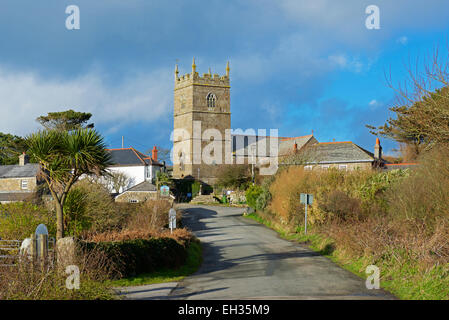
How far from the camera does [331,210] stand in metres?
27.0

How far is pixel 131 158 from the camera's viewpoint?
62.2m

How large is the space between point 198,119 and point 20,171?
110ft

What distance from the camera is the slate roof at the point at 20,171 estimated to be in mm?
50366

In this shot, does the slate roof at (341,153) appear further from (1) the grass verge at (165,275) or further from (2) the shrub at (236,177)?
(1) the grass verge at (165,275)

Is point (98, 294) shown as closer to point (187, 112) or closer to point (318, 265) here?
point (318, 265)

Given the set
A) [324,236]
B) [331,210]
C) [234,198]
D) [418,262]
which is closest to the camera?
[418,262]

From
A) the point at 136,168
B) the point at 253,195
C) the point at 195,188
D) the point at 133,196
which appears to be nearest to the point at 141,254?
the point at 253,195

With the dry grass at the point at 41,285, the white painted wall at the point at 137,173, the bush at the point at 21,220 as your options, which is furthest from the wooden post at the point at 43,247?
the white painted wall at the point at 137,173

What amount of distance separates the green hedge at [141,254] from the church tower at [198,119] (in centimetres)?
5662

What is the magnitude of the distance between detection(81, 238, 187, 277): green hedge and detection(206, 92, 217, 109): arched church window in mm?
61320

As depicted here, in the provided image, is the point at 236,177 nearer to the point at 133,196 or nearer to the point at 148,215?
the point at 133,196

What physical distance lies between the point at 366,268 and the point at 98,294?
30.8 ft

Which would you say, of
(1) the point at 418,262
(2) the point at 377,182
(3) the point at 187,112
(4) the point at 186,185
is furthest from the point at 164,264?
(3) the point at 187,112

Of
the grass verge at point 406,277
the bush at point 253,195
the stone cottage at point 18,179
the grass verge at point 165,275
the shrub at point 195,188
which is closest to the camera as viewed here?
the grass verge at point 406,277
